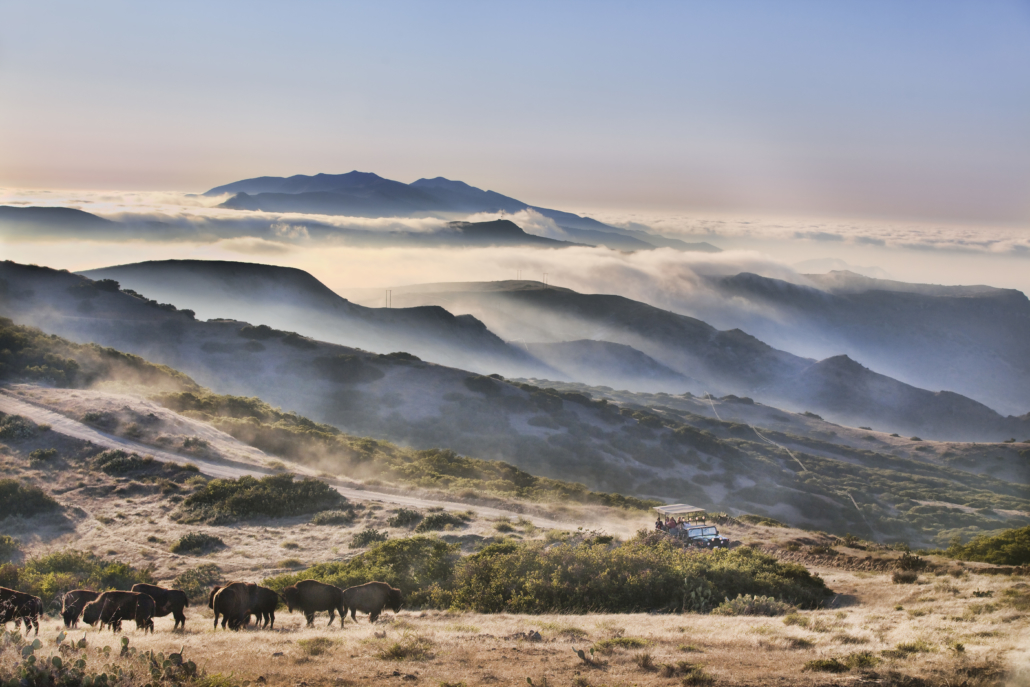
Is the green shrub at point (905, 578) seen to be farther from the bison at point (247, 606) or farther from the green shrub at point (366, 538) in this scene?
the bison at point (247, 606)

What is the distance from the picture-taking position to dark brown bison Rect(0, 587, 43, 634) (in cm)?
972

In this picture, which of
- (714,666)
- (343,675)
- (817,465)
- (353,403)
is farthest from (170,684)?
(817,465)

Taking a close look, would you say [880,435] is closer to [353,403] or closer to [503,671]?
[353,403]

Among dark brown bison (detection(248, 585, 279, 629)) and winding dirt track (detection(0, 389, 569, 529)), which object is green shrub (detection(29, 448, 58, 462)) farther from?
dark brown bison (detection(248, 585, 279, 629))

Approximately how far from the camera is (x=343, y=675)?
884 centimetres

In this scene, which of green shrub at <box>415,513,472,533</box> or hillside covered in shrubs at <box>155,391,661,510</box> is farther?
hillside covered in shrubs at <box>155,391,661,510</box>

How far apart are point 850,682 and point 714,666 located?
6.03ft

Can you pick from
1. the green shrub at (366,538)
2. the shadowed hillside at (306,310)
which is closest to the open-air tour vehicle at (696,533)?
the green shrub at (366,538)

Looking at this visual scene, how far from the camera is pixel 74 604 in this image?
10609 mm

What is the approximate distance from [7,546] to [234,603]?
11296 mm

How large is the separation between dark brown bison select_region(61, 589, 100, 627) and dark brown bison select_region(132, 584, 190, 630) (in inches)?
28.4

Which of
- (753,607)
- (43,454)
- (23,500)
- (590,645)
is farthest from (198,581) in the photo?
(43,454)

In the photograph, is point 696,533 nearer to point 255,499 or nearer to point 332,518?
point 332,518

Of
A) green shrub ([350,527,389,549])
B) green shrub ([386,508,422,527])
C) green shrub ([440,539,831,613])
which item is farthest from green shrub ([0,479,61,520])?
green shrub ([440,539,831,613])
